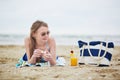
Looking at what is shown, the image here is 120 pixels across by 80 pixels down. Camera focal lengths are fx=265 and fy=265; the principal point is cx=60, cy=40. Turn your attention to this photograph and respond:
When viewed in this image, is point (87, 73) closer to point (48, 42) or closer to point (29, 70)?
point (29, 70)

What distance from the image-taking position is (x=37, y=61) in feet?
16.9

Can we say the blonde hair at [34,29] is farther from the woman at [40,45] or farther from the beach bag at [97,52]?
the beach bag at [97,52]

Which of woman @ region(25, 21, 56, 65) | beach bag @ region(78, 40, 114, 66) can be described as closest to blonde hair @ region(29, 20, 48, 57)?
woman @ region(25, 21, 56, 65)

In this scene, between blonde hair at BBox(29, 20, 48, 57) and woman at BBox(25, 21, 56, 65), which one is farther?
blonde hair at BBox(29, 20, 48, 57)

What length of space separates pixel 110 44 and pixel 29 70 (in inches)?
60.6

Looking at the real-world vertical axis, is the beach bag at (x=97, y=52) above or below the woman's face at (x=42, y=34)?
below

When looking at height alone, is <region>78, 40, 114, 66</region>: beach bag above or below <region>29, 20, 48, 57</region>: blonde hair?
below

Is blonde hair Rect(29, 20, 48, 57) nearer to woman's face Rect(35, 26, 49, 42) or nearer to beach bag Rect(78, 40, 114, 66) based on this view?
woman's face Rect(35, 26, 49, 42)

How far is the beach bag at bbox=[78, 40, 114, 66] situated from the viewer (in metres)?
4.84

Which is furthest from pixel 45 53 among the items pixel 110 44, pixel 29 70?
pixel 110 44

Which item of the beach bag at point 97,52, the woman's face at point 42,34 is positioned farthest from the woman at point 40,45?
the beach bag at point 97,52

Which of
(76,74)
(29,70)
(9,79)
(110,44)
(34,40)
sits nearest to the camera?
(9,79)

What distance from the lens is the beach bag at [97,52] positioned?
Answer: 4840mm

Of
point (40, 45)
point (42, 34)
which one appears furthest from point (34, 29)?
point (40, 45)
